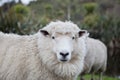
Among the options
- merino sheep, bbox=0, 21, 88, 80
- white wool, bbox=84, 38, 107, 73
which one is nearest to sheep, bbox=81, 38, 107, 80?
white wool, bbox=84, 38, 107, 73

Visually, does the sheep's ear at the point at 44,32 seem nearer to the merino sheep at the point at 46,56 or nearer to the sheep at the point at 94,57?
the merino sheep at the point at 46,56

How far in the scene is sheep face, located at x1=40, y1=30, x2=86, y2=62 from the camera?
264 inches

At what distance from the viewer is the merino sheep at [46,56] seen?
709 centimetres

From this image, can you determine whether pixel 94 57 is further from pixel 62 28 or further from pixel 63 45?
pixel 63 45

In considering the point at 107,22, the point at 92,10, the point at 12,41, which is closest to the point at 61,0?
the point at 92,10

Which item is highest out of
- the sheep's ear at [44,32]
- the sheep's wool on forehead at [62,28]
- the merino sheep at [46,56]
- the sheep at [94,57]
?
the sheep's wool on forehead at [62,28]

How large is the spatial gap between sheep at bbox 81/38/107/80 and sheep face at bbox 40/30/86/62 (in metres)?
4.26

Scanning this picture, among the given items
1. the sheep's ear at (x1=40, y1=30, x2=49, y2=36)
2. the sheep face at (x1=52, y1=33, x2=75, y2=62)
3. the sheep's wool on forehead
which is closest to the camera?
the sheep face at (x1=52, y1=33, x2=75, y2=62)

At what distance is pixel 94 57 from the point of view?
11.9 meters

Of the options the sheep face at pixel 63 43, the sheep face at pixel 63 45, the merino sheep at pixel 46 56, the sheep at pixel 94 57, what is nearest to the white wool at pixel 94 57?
the sheep at pixel 94 57

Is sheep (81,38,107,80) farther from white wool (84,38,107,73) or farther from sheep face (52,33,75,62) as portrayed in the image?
sheep face (52,33,75,62)

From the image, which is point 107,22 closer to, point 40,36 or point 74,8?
point 40,36

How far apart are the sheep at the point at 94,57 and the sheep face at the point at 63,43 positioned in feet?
14.0

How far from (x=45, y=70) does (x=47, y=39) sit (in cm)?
55
